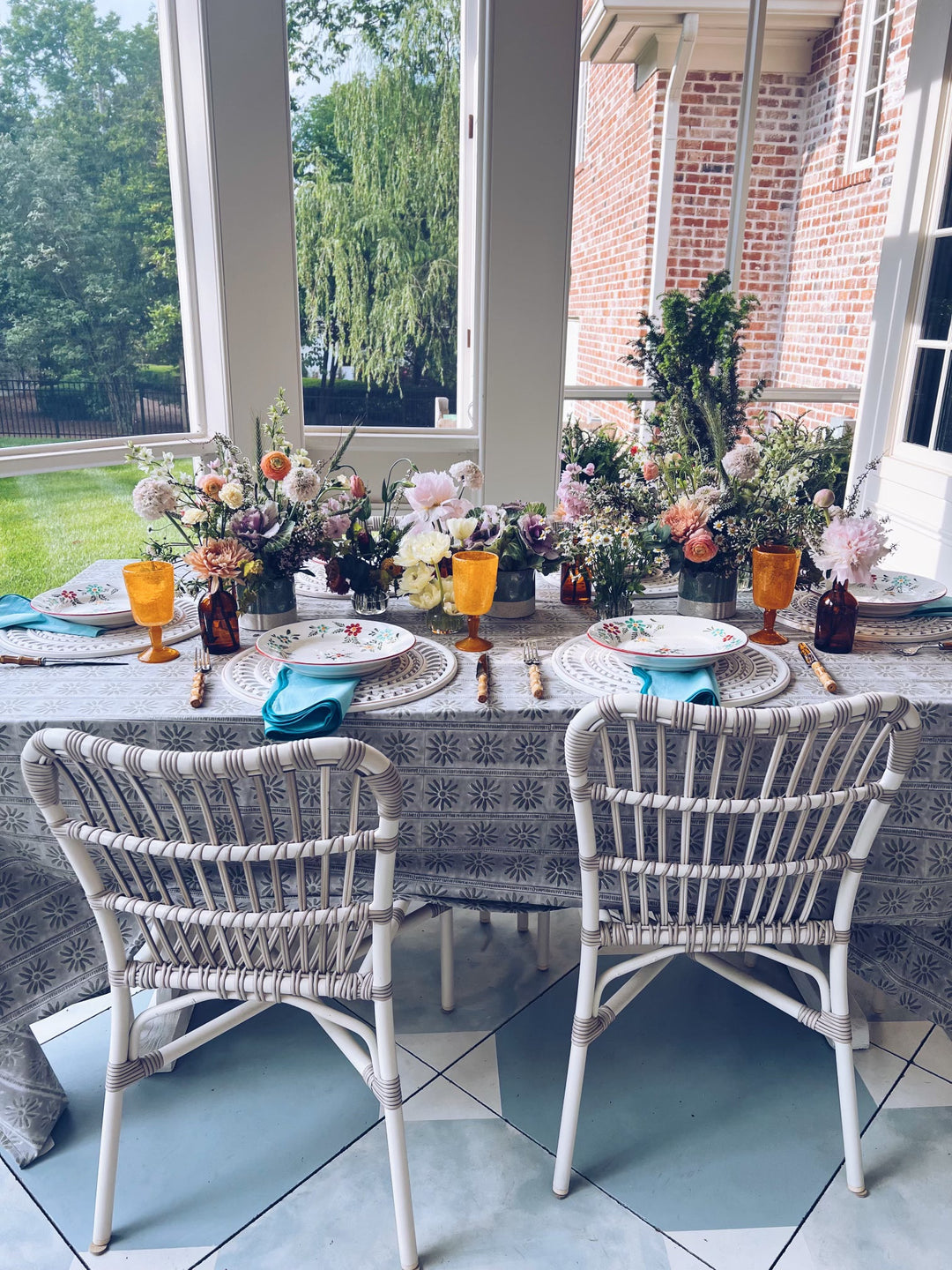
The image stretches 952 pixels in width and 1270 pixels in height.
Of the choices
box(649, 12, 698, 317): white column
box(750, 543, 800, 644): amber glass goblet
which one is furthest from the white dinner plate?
box(649, 12, 698, 317): white column

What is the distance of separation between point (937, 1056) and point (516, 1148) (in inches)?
32.0

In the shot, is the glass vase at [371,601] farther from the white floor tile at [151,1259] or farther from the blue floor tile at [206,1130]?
the white floor tile at [151,1259]

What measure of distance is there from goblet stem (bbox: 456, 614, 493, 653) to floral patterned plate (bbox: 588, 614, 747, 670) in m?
0.19

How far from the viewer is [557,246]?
10.0 ft

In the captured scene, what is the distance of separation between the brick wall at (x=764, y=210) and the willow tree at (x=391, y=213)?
0.73 m

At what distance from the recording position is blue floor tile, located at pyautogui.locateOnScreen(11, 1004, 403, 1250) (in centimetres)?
134

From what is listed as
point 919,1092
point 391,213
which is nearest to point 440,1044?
point 919,1092

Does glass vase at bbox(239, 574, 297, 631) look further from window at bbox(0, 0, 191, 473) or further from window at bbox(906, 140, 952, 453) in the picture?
window at bbox(906, 140, 952, 453)

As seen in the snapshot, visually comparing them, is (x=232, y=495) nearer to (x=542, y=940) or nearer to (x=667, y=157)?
(x=542, y=940)

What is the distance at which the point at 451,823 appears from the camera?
1.40 metres

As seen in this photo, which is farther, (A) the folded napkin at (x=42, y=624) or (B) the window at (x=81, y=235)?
(B) the window at (x=81, y=235)

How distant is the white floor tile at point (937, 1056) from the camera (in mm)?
1615

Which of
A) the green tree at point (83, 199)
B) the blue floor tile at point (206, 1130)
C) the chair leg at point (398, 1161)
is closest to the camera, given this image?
the chair leg at point (398, 1161)

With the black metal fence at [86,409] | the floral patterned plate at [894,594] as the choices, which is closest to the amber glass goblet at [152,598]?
the floral patterned plate at [894,594]
